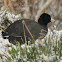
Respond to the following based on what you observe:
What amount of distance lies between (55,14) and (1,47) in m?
6.63

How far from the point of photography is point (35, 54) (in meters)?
→ 1.65

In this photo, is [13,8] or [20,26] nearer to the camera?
[20,26]

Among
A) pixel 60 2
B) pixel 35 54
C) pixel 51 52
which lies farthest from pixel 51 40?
pixel 60 2

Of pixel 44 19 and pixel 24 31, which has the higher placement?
pixel 44 19

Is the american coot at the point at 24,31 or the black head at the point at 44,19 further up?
the black head at the point at 44,19

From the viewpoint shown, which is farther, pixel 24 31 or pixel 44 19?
pixel 44 19

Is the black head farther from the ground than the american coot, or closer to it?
farther from the ground

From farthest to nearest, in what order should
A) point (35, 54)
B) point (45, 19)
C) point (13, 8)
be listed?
point (13, 8)
point (45, 19)
point (35, 54)

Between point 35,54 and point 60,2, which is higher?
point 60,2

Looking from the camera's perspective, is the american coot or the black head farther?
the black head

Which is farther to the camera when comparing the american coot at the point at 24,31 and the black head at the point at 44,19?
the black head at the point at 44,19

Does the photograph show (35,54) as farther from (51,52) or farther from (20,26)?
(20,26)

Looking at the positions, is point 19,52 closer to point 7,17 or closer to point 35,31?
point 35,31

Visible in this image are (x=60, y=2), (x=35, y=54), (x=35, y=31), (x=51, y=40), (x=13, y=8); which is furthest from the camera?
(x=60, y=2)
